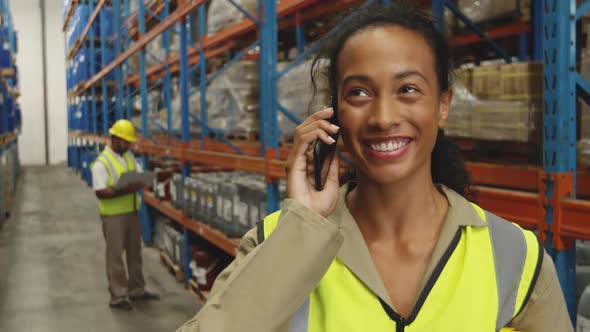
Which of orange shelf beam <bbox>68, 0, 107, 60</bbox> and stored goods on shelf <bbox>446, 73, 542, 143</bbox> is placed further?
orange shelf beam <bbox>68, 0, 107, 60</bbox>

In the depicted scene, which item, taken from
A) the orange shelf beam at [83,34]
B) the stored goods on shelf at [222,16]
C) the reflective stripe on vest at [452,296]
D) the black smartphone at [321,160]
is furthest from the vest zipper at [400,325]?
the orange shelf beam at [83,34]

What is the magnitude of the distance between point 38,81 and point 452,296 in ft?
78.2

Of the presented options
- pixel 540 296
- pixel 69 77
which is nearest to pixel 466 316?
pixel 540 296

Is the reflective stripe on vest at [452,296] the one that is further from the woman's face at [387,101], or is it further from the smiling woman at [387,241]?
the woman's face at [387,101]

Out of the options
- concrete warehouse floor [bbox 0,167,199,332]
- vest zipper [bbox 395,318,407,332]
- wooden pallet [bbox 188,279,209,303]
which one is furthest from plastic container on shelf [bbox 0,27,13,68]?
vest zipper [bbox 395,318,407,332]

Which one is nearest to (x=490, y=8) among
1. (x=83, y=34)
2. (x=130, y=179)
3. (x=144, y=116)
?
(x=130, y=179)

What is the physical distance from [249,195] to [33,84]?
20.1m

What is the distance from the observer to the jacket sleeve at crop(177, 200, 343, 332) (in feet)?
3.51

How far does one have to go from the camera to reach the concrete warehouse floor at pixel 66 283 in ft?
18.1

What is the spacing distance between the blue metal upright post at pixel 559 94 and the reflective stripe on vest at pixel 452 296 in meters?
0.82

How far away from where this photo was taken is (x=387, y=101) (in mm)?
1206

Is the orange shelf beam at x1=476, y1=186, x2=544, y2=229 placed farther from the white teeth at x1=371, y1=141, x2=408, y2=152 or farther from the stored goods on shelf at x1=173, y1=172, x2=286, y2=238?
the stored goods on shelf at x1=173, y1=172, x2=286, y2=238

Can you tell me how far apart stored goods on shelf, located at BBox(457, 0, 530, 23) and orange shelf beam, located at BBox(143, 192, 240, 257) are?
205cm

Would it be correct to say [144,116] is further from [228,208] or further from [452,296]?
[452,296]
